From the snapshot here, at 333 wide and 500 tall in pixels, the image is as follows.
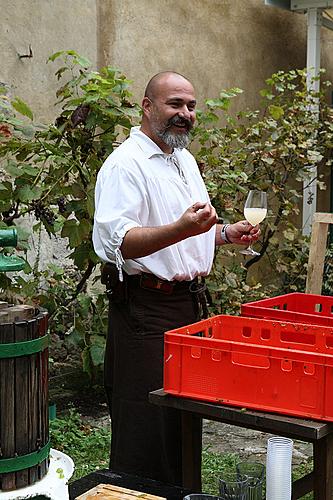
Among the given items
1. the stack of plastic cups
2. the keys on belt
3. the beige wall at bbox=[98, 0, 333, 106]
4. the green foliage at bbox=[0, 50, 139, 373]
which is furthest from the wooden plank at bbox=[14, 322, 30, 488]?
the beige wall at bbox=[98, 0, 333, 106]

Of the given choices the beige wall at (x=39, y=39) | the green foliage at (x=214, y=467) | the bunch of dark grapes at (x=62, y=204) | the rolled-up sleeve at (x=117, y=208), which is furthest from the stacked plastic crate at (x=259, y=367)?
the beige wall at (x=39, y=39)

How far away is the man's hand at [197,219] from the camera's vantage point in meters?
3.15

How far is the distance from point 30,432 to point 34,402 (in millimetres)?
78

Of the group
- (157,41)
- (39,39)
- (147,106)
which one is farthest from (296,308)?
(157,41)

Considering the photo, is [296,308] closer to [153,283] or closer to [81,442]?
[153,283]

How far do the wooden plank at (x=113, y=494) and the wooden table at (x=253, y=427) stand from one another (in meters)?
0.47

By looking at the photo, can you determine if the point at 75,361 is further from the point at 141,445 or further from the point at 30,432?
the point at 30,432

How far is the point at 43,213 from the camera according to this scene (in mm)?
4969

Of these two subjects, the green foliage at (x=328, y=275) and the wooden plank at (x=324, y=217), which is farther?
the green foliage at (x=328, y=275)

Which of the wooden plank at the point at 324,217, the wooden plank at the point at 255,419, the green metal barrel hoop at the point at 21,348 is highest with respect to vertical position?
the wooden plank at the point at 324,217

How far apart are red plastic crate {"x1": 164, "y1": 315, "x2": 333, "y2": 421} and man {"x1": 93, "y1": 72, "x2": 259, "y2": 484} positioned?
0.50 meters

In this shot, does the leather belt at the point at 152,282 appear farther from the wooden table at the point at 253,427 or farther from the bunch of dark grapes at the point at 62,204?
the bunch of dark grapes at the point at 62,204

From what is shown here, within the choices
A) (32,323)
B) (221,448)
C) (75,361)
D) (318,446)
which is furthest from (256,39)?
(32,323)

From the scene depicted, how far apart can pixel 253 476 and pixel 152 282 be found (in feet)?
3.24
